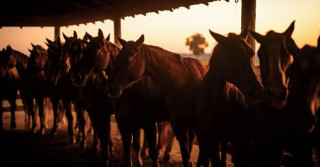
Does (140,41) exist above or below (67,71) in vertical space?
above

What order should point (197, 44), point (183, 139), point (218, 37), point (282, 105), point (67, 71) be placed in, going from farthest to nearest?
point (197, 44) < point (67, 71) < point (183, 139) < point (218, 37) < point (282, 105)

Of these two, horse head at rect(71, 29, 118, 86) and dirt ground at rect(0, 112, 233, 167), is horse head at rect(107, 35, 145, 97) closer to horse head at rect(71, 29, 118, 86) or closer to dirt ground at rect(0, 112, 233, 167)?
horse head at rect(71, 29, 118, 86)

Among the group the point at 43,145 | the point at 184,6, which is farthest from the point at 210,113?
the point at 43,145

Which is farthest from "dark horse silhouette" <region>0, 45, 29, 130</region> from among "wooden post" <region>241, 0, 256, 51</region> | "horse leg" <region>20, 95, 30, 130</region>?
"wooden post" <region>241, 0, 256, 51</region>

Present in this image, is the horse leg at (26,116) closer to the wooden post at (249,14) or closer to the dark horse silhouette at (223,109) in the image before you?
the dark horse silhouette at (223,109)

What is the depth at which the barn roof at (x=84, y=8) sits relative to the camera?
6960 millimetres

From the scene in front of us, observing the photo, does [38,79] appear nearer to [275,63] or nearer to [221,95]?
[221,95]

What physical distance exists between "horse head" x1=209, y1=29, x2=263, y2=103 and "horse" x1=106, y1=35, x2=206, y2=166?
105cm

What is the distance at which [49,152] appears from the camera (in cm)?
644

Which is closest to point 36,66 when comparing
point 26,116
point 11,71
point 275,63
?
point 11,71

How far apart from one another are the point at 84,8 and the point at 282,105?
7.51 meters

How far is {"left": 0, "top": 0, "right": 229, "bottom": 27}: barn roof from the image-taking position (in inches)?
274

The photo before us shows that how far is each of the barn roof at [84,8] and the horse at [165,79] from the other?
194 cm

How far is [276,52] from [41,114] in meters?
7.54
